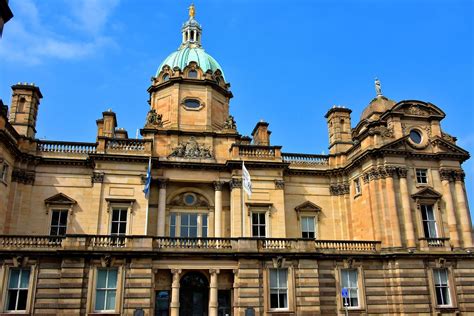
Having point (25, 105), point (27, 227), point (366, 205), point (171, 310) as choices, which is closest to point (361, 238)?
point (366, 205)

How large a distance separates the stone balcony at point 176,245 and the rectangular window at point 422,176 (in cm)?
543

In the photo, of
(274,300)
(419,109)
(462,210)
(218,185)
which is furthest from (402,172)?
(218,185)

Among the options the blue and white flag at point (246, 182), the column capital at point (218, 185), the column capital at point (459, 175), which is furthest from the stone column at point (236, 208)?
the column capital at point (459, 175)

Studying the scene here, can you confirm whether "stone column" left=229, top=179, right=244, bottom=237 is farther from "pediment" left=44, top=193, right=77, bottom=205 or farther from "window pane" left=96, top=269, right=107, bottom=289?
"pediment" left=44, top=193, right=77, bottom=205

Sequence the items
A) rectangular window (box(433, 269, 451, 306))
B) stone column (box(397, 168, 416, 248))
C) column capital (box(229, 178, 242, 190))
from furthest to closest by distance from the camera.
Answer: column capital (box(229, 178, 242, 190)), stone column (box(397, 168, 416, 248)), rectangular window (box(433, 269, 451, 306))

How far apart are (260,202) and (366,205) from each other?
7.03 m

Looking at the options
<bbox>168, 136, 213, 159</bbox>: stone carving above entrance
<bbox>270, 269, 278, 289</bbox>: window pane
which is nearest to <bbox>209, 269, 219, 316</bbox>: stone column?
<bbox>270, 269, 278, 289</bbox>: window pane

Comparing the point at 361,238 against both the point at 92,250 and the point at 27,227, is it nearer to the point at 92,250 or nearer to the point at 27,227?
the point at 92,250

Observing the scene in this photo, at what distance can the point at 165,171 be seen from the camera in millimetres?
30688

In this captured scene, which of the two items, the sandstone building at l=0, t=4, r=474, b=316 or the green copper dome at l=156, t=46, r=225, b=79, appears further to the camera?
the green copper dome at l=156, t=46, r=225, b=79

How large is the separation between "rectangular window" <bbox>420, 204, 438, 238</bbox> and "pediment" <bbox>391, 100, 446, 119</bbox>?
646 cm

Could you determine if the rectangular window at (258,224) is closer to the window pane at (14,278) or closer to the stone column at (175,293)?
the stone column at (175,293)

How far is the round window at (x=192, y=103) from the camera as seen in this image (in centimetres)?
3491

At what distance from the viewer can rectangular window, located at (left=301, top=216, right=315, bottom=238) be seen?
31.9m
